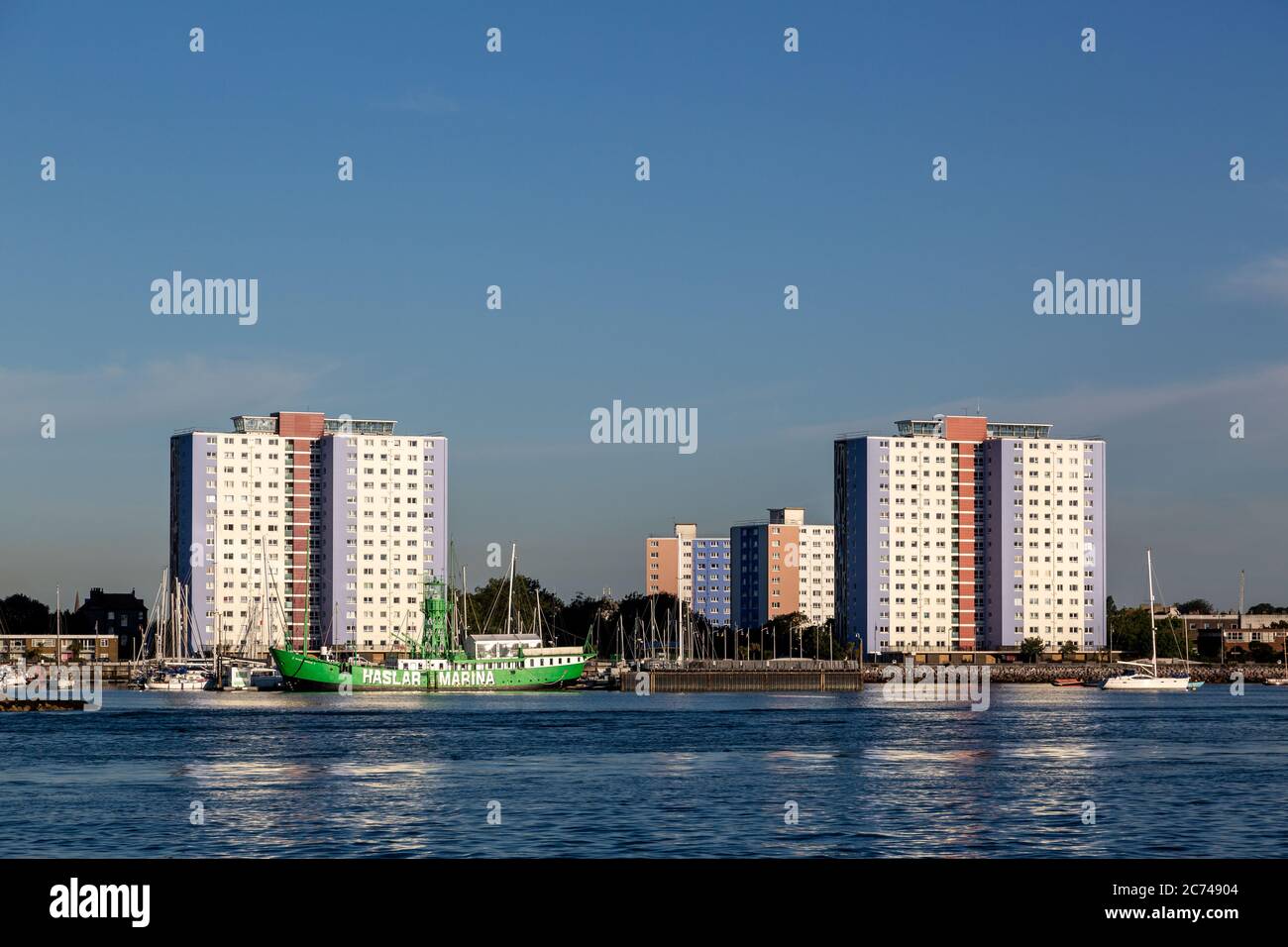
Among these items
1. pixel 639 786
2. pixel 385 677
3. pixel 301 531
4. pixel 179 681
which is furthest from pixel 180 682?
pixel 639 786

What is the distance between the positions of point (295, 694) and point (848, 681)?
53210mm

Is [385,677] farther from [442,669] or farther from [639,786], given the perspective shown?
[639,786]

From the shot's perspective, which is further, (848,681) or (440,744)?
(848,681)

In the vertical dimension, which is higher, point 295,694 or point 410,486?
point 410,486

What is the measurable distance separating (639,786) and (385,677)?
335 feet

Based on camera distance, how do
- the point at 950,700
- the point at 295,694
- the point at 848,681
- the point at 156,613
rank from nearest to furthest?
the point at 950,700 → the point at 295,694 → the point at 848,681 → the point at 156,613

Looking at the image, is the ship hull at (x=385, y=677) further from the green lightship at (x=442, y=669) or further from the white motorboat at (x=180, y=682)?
the white motorboat at (x=180, y=682)

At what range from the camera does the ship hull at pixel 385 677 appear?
5635 inches

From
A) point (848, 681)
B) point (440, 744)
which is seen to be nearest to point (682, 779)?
point (440, 744)

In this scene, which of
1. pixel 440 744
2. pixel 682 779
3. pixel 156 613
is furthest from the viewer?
pixel 156 613
